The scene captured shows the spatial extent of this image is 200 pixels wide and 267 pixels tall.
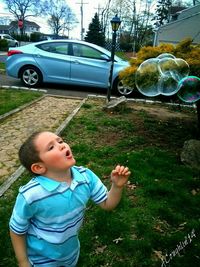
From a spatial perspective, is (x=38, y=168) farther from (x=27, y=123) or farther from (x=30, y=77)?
(x=30, y=77)

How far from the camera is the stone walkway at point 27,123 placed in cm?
543

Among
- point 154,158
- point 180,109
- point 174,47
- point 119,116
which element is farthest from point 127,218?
point 180,109

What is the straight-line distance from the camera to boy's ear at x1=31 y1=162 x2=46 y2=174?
1846 millimetres

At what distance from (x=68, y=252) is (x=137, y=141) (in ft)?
15.3

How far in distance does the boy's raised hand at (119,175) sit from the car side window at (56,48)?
999 cm

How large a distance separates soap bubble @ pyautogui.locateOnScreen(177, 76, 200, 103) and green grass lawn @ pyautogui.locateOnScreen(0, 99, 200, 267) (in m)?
1.03

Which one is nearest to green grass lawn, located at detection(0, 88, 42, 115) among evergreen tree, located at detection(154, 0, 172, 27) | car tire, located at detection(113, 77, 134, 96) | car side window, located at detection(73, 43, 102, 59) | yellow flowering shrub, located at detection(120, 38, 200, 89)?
car side window, located at detection(73, 43, 102, 59)

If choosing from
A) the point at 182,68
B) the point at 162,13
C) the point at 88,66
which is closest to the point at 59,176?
the point at 182,68

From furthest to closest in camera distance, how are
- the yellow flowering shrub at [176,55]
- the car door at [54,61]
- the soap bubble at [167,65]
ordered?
the car door at [54,61] < the yellow flowering shrub at [176,55] < the soap bubble at [167,65]

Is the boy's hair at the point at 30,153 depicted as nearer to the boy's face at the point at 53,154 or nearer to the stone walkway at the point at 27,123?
the boy's face at the point at 53,154

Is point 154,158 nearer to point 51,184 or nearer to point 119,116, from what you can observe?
point 119,116

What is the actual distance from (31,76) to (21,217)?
10.1 meters

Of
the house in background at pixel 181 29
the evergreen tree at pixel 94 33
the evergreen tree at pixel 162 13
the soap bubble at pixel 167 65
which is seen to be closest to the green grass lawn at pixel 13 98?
the soap bubble at pixel 167 65

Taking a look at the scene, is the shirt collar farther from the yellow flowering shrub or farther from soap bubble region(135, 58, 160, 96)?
the yellow flowering shrub
